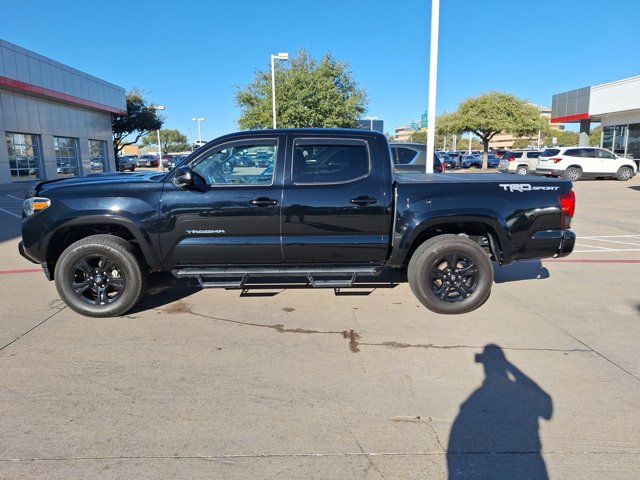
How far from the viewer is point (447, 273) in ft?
16.2

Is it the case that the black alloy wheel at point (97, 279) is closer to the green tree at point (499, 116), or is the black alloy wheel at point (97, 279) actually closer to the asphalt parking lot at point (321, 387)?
the asphalt parking lot at point (321, 387)

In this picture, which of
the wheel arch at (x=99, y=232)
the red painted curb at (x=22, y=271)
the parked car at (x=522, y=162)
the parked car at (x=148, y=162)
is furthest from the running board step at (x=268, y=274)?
the parked car at (x=148, y=162)

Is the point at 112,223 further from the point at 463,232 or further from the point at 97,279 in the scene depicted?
the point at 463,232

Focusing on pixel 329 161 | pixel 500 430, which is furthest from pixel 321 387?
pixel 329 161

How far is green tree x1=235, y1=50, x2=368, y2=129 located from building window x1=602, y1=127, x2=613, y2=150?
17.5 meters

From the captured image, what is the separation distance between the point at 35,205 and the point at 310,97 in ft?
81.2

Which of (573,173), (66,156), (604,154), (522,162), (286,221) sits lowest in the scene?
(286,221)

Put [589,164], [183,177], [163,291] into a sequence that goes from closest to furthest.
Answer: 1. [183,177]
2. [163,291]
3. [589,164]

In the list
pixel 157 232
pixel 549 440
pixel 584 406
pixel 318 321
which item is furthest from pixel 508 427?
pixel 157 232

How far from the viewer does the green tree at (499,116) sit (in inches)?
1521

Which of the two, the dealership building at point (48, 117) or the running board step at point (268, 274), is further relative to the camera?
the dealership building at point (48, 117)

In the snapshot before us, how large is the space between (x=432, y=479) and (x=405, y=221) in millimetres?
2738

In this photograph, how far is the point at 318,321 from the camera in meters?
4.78

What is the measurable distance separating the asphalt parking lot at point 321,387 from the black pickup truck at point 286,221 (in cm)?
44
